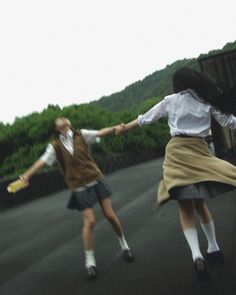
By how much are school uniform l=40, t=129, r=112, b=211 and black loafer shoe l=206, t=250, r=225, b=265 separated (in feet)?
4.19

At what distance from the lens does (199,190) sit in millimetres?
4570

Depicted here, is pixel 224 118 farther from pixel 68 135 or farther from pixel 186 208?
pixel 68 135

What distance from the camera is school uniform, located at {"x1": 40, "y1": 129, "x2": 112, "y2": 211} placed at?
557 centimetres

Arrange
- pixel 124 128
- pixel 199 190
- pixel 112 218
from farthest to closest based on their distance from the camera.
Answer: pixel 112 218 → pixel 124 128 → pixel 199 190

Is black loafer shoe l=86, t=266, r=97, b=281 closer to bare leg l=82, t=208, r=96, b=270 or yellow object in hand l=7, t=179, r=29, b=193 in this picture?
bare leg l=82, t=208, r=96, b=270

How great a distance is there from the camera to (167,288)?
15.0 ft

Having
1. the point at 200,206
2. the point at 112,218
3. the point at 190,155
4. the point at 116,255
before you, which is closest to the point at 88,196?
the point at 112,218

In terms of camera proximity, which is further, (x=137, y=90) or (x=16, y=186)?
(x=137, y=90)

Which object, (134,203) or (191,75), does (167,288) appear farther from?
(134,203)

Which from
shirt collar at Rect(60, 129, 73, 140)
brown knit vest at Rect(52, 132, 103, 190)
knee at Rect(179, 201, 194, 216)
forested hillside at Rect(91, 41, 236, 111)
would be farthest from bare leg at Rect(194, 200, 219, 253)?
forested hillside at Rect(91, 41, 236, 111)

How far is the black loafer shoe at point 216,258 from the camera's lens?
505 centimetres

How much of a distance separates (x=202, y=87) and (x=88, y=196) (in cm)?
171

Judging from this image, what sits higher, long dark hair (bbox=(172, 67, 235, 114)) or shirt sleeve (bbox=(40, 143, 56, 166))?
long dark hair (bbox=(172, 67, 235, 114))

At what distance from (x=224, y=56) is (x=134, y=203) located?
7.07 metres
